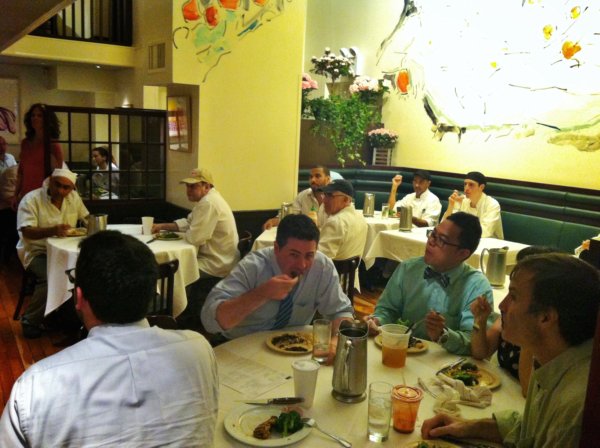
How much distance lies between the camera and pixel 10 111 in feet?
30.9

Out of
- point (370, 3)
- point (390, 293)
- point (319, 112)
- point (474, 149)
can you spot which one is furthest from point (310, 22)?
point (390, 293)

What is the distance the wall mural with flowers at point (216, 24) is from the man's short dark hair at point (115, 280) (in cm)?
431

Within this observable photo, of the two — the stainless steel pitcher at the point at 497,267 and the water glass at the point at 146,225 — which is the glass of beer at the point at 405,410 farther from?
the water glass at the point at 146,225

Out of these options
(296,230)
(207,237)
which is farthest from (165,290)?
(296,230)

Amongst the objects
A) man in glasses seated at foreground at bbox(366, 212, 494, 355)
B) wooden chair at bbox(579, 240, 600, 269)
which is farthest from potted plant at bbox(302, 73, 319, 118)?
man in glasses seated at foreground at bbox(366, 212, 494, 355)

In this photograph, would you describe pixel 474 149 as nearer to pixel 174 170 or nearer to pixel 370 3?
pixel 370 3

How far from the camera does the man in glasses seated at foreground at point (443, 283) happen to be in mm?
2557

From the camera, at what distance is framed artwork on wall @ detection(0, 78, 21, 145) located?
9.26 m

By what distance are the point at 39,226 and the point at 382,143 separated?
4791 millimetres

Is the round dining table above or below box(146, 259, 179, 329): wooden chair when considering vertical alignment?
above

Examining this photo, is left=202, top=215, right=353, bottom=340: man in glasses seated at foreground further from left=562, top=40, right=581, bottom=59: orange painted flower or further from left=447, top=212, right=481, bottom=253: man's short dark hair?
left=562, top=40, right=581, bottom=59: orange painted flower

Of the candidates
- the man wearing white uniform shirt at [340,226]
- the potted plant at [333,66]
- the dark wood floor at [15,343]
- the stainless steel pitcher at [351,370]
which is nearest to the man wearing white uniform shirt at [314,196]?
the man wearing white uniform shirt at [340,226]

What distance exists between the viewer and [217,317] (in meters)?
2.29

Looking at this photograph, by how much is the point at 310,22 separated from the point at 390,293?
6.81 metres
